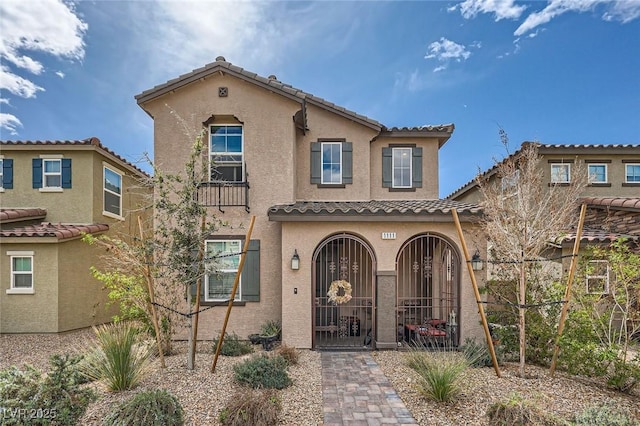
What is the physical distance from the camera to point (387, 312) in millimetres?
8914

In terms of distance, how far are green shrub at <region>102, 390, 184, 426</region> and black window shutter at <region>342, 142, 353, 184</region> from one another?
8516 mm

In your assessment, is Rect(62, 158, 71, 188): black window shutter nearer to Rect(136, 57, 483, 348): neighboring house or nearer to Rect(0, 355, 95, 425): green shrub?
Rect(136, 57, 483, 348): neighboring house

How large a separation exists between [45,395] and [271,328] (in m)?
5.64

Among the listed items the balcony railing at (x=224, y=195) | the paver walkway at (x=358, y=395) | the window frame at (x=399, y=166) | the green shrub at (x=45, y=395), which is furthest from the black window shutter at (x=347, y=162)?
the green shrub at (x=45, y=395)

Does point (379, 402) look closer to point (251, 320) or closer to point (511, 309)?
point (511, 309)

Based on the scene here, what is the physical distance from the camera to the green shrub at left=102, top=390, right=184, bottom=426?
14.0 ft

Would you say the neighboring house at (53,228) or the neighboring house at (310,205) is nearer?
the neighboring house at (310,205)

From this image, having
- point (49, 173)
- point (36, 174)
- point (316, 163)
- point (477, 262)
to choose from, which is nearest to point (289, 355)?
point (477, 262)

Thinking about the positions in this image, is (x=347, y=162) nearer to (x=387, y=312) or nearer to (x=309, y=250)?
(x=309, y=250)

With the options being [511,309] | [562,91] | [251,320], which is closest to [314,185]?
[251,320]

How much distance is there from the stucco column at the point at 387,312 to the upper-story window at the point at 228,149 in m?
5.81

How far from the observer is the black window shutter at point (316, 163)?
11336 mm

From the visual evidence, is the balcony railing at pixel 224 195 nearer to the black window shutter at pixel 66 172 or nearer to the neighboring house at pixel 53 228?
the neighboring house at pixel 53 228

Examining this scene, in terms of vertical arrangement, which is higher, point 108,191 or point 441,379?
point 108,191
